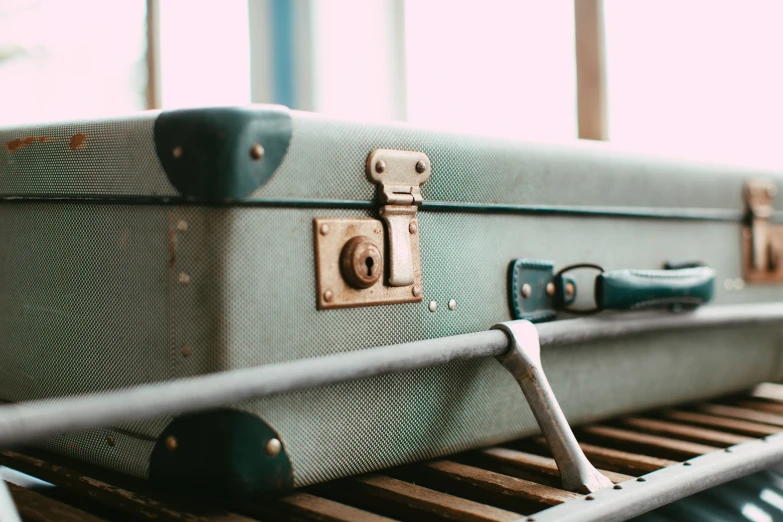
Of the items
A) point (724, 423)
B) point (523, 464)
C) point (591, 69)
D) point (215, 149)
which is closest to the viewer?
point (215, 149)

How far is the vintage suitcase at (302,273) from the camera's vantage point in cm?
85

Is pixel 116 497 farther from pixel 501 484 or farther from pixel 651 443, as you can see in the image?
pixel 651 443

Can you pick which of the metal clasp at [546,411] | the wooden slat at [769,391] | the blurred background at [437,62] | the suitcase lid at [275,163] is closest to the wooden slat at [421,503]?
the metal clasp at [546,411]

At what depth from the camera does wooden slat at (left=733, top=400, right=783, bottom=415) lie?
1447 mm

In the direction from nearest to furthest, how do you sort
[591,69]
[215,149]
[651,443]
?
[215,149] < [651,443] < [591,69]

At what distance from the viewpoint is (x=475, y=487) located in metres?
0.98

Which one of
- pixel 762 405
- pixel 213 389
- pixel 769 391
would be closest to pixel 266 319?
pixel 213 389

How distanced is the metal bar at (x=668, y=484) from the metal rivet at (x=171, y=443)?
1.32ft

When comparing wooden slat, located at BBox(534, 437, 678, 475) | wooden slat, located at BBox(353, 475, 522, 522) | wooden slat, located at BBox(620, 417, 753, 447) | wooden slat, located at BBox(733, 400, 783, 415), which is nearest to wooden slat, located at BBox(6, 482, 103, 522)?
wooden slat, located at BBox(353, 475, 522, 522)

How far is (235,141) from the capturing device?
2.73 ft

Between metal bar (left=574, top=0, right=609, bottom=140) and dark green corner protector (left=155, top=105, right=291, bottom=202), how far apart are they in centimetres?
207

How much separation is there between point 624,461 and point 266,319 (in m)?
0.55

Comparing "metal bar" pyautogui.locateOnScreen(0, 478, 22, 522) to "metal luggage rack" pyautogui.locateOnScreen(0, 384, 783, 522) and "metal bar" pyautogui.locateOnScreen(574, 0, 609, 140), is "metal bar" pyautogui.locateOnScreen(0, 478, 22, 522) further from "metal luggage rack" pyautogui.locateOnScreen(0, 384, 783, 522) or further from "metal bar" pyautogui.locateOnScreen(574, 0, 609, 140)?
"metal bar" pyautogui.locateOnScreen(574, 0, 609, 140)

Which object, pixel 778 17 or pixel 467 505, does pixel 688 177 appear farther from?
pixel 778 17
